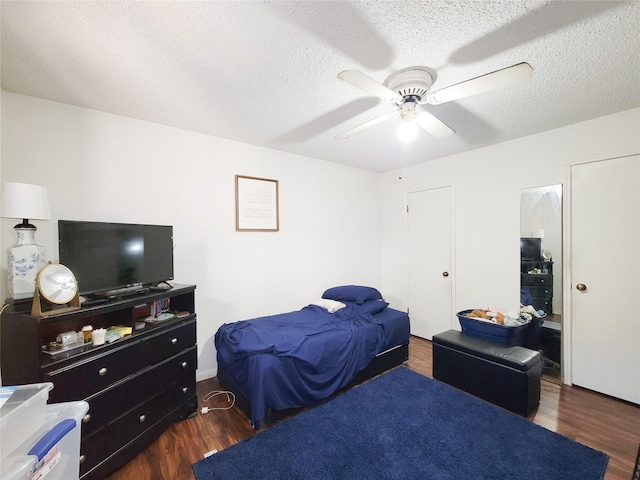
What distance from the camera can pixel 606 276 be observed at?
2.41 m

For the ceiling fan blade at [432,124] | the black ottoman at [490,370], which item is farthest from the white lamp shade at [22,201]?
the black ottoman at [490,370]

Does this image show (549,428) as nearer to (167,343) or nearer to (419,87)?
(419,87)

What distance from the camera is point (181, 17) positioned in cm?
128

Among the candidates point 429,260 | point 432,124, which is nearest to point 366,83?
point 432,124

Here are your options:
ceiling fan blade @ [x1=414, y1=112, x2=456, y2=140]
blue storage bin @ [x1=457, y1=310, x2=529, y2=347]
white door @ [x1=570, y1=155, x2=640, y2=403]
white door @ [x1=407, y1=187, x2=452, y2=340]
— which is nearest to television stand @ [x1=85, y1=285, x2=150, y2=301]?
ceiling fan blade @ [x1=414, y1=112, x2=456, y2=140]

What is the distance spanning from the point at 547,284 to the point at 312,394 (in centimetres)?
262

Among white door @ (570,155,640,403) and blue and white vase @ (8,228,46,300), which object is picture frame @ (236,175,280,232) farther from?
white door @ (570,155,640,403)

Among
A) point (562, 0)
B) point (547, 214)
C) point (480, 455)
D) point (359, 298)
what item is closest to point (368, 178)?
point (359, 298)

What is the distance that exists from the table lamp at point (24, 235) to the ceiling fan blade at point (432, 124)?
7.86ft

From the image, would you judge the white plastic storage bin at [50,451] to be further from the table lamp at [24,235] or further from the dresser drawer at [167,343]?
the table lamp at [24,235]

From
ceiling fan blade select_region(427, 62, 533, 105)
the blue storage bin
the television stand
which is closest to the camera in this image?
ceiling fan blade select_region(427, 62, 533, 105)

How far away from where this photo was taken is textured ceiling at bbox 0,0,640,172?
1.26m

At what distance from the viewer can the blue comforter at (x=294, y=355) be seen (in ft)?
6.42

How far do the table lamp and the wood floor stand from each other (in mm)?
1249
